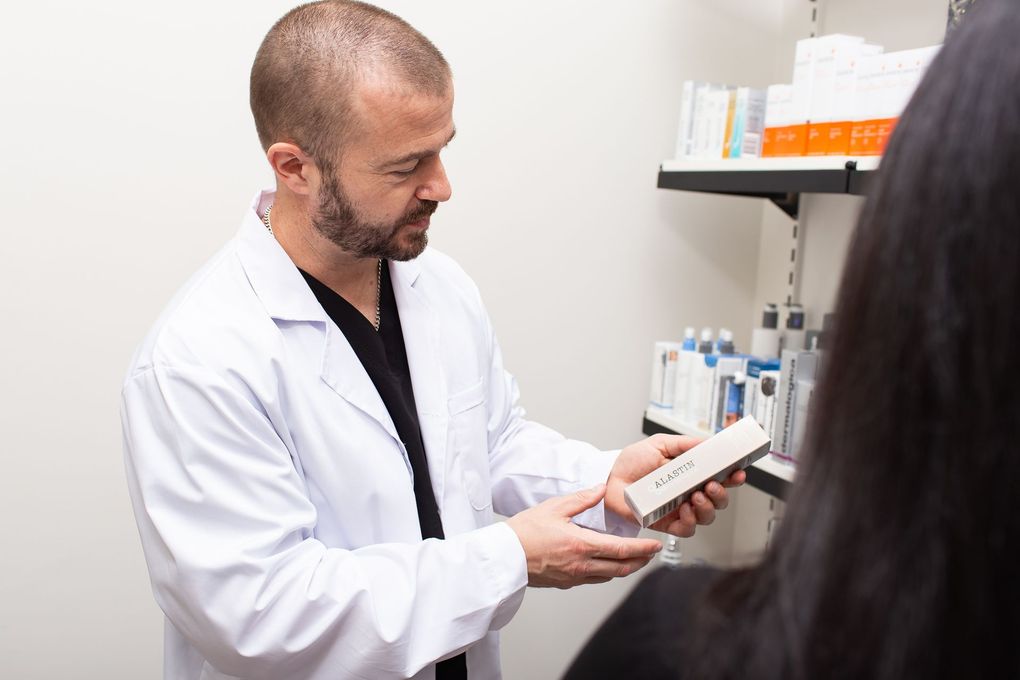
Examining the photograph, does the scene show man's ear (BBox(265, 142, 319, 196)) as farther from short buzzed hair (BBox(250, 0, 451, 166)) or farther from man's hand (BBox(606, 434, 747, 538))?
man's hand (BBox(606, 434, 747, 538))

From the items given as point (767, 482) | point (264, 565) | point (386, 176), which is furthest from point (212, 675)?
point (767, 482)

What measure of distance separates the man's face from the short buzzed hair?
2cm

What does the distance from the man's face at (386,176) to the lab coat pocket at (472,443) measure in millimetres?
237

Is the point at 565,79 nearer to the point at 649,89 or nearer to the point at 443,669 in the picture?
the point at 649,89

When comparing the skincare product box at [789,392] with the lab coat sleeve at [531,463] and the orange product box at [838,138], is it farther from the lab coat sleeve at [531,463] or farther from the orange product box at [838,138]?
the lab coat sleeve at [531,463]

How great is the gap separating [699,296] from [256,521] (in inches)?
61.9

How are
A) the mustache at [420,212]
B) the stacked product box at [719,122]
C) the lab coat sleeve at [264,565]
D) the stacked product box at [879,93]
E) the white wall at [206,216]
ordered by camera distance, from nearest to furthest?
1. the lab coat sleeve at [264,565]
2. the mustache at [420,212]
3. the stacked product box at [879,93]
4. the white wall at [206,216]
5. the stacked product box at [719,122]

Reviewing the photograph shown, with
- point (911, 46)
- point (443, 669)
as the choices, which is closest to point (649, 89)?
point (911, 46)

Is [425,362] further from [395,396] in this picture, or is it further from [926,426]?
[926,426]

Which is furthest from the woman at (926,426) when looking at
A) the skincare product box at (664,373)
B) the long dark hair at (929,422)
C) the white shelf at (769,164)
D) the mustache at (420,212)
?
the skincare product box at (664,373)

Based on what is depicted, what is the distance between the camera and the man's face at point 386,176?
3.95 ft

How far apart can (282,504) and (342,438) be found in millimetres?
124

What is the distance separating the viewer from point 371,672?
3.51ft

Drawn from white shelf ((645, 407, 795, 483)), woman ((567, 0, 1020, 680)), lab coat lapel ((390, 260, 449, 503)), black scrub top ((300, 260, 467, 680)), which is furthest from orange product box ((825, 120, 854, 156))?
woman ((567, 0, 1020, 680))
